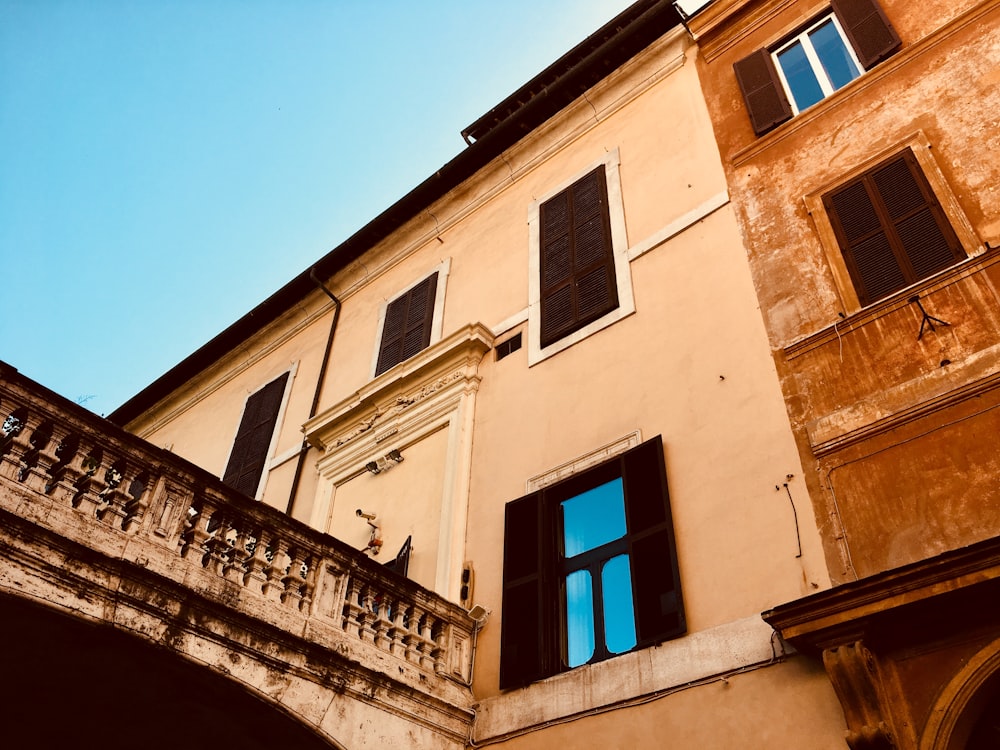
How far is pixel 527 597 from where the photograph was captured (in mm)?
7883

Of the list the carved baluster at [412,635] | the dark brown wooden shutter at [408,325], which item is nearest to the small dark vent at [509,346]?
the dark brown wooden shutter at [408,325]

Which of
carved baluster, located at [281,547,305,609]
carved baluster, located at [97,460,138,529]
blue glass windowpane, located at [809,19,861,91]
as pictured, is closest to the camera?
carved baluster, located at [97,460,138,529]

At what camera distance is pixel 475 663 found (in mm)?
7906

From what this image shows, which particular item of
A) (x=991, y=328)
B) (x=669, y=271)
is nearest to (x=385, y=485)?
(x=669, y=271)

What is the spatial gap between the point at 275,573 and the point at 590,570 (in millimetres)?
2790

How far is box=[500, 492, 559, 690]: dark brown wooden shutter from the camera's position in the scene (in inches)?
294

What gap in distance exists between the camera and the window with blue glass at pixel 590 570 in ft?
23.3

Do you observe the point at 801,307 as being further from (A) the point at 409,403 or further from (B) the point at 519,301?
(A) the point at 409,403

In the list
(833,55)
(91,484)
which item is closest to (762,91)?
(833,55)

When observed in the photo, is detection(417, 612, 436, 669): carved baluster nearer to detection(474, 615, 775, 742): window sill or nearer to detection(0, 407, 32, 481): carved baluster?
detection(474, 615, 775, 742): window sill

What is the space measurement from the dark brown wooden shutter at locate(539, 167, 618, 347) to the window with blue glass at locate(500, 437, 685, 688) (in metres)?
2.22

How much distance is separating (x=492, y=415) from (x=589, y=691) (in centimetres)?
370

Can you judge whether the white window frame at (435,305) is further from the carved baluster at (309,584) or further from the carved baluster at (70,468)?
the carved baluster at (70,468)

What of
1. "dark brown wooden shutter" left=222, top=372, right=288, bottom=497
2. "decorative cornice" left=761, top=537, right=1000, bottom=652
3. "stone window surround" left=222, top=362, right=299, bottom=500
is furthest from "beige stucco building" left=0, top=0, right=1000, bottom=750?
"dark brown wooden shutter" left=222, top=372, right=288, bottom=497
